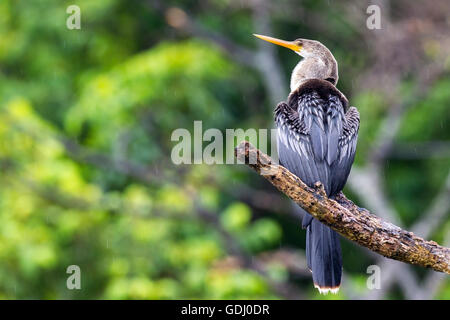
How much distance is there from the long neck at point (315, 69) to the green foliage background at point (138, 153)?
395 centimetres

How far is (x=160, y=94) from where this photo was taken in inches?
388

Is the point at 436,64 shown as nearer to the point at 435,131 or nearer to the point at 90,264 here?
the point at 435,131

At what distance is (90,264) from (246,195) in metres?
2.27

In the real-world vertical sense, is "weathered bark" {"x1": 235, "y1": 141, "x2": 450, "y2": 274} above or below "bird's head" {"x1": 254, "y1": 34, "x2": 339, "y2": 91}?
below

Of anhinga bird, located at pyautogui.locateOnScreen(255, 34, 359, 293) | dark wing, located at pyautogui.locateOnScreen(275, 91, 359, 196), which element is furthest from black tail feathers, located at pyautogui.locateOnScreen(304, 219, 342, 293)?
dark wing, located at pyautogui.locateOnScreen(275, 91, 359, 196)

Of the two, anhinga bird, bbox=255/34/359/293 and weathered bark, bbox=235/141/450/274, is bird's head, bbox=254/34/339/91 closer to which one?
anhinga bird, bbox=255/34/359/293

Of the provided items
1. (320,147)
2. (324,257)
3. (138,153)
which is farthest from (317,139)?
(138,153)

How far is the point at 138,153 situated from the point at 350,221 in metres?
6.97

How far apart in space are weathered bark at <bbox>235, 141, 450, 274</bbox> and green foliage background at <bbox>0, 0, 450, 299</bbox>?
14.9 feet

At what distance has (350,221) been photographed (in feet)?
11.3

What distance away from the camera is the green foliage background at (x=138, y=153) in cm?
862

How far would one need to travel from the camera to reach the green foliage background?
28.3 ft

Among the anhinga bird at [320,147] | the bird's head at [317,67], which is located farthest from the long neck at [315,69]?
the anhinga bird at [320,147]
